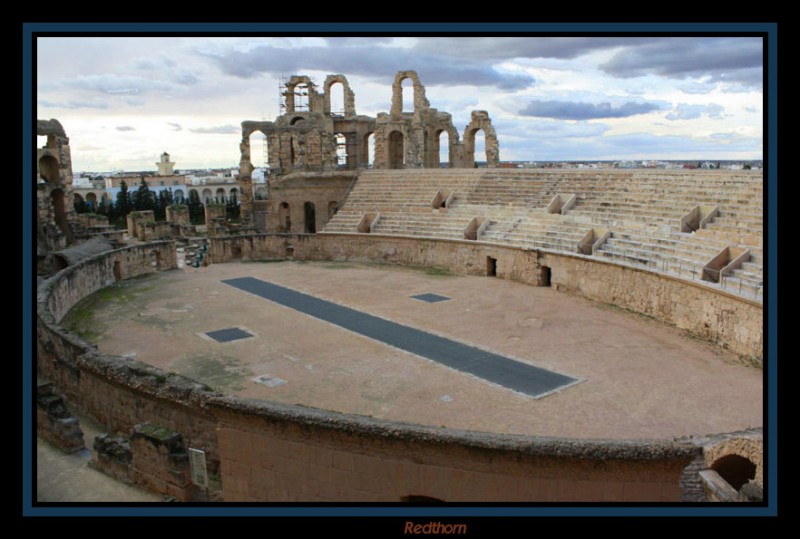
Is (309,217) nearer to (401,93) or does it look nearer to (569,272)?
(401,93)

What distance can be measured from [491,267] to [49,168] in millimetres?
18439

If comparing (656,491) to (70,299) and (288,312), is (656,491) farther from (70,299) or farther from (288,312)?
(70,299)

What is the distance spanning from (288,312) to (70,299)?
20.0 ft

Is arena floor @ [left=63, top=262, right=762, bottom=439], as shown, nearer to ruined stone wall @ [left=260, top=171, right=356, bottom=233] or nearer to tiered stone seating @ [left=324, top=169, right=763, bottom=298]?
tiered stone seating @ [left=324, top=169, right=763, bottom=298]

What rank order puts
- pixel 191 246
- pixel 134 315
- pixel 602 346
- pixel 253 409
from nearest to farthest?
pixel 253 409
pixel 602 346
pixel 134 315
pixel 191 246

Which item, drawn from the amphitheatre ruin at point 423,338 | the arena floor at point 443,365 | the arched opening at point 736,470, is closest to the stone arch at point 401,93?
the amphitheatre ruin at point 423,338

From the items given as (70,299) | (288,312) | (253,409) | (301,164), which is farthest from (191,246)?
(253,409)

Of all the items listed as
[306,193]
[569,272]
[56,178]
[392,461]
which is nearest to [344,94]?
[306,193]

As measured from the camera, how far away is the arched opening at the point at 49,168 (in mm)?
25641

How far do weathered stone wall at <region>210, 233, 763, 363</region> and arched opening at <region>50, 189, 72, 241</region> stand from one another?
6.36m

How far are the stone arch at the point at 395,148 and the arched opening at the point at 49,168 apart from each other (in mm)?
14530

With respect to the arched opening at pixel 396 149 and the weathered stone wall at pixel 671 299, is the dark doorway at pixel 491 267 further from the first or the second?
the arched opening at pixel 396 149

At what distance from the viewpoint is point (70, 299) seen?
17.4 m

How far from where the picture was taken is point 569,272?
725 inches
